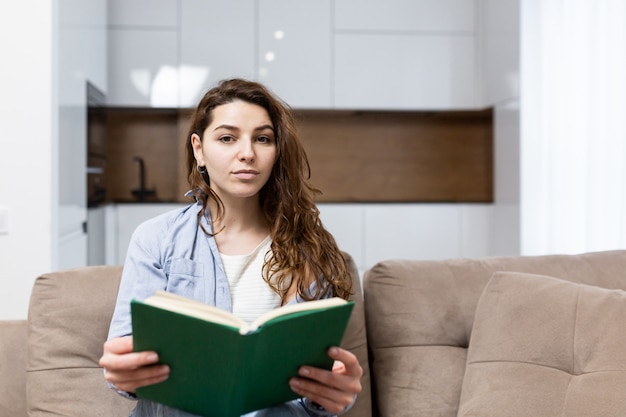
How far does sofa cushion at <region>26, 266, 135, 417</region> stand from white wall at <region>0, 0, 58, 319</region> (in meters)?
1.02

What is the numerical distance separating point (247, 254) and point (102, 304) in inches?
15.5

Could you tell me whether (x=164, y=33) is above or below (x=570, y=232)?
above

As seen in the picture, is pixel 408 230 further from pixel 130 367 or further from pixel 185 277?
pixel 130 367

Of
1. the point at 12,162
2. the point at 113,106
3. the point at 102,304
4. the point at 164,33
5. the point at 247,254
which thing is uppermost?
the point at 164,33

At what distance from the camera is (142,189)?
4.72 m

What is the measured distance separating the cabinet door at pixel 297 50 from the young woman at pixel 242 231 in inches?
102

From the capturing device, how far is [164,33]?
4.46 metres

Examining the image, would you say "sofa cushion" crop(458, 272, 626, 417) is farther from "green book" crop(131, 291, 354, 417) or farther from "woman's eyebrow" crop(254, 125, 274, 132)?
"woman's eyebrow" crop(254, 125, 274, 132)

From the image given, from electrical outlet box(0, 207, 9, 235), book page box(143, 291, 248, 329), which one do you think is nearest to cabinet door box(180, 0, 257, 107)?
electrical outlet box(0, 207, 9, 235)

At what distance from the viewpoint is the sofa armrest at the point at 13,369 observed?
193cm

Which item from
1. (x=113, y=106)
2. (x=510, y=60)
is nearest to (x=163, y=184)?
(x=113, y=106)

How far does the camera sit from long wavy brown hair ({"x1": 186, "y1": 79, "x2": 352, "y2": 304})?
1832 mm

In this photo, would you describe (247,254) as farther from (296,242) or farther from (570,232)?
(570,232)

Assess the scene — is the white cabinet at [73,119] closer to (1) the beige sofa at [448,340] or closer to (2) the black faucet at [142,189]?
(2) the black faucet at [142,189]
